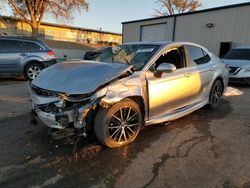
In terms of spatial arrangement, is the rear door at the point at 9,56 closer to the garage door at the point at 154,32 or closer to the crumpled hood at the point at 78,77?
the crumpled hood at the point at 78,77

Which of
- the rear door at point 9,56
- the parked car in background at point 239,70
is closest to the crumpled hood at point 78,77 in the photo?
the rear door at point 9,56

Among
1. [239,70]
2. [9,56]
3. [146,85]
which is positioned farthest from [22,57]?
[239,70]

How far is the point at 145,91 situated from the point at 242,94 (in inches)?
214

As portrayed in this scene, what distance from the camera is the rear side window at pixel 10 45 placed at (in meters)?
9.28

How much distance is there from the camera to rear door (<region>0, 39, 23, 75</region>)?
9195 mm

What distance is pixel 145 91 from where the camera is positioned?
12.2 ft

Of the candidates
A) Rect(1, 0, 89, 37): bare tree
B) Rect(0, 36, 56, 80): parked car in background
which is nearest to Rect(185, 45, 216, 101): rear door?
Rect(0, 36, 56, 80): parked car in background

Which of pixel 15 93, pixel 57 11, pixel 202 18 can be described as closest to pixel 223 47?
pixel 202 18

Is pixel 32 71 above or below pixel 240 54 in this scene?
below

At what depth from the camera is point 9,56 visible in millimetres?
9266

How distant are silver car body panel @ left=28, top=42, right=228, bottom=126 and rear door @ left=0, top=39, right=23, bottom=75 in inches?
245

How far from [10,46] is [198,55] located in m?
7.47

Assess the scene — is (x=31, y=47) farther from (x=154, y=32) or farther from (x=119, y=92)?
(x=154, y=32)

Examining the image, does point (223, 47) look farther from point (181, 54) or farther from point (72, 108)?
point (72, 108)
